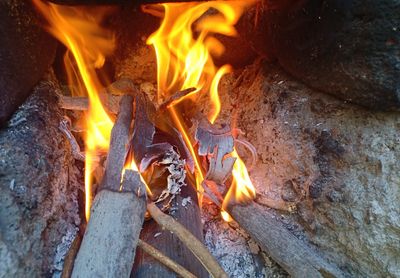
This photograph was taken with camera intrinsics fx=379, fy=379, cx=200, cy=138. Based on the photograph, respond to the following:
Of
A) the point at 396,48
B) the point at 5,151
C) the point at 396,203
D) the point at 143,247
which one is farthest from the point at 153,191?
the point at 396,48

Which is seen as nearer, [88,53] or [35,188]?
[35,188]

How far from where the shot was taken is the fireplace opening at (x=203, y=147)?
3.61 feet

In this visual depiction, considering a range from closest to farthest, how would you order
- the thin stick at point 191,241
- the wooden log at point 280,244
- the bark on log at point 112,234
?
1. the bark on log at point 112,234
2. the thin stick at point 191,241
3. the wooden log at point 280,244

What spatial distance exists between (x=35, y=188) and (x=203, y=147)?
0.60 m

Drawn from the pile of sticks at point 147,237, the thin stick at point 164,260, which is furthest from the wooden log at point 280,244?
the thin stick at point 164,260

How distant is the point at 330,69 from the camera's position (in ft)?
4.08

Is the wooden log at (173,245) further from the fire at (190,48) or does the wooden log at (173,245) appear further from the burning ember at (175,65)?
the fire at (190,48)

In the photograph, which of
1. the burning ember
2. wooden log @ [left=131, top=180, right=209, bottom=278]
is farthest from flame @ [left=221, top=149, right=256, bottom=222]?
wooden log @ [left=131, top=180, right=209, bottom=278]

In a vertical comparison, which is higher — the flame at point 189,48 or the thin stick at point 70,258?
the flame at point 189,48

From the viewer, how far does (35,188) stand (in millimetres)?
1152

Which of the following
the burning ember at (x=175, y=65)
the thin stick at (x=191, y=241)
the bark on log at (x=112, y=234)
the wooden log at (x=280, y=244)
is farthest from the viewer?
the burning ember at (x=175, y=65)

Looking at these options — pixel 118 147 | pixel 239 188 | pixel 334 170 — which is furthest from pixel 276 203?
pixel 118 147

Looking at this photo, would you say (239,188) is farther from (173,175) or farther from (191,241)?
(191,241)

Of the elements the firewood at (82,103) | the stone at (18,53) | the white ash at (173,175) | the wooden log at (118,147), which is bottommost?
the white ash at (173,175)
